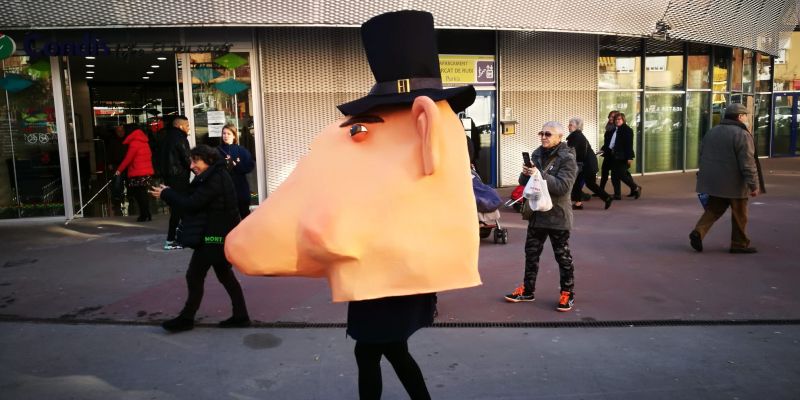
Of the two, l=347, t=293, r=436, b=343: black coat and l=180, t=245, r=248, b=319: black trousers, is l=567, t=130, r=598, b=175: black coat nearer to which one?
l=180, t=245, r=248, b=319: black trousers

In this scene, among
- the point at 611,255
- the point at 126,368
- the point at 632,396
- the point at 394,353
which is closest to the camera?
the point at 394,353

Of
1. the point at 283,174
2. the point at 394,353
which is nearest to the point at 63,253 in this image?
the point at 283,174

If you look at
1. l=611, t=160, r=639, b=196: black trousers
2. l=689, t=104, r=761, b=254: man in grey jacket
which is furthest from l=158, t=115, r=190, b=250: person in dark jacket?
l=611, t=160, r=639, b=196: black trousers

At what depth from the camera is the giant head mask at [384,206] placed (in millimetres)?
2752

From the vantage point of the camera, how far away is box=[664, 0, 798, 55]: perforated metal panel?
1363cm

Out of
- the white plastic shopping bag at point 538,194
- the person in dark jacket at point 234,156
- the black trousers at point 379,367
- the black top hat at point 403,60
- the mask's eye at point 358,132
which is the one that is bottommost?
the black trousers at point 379,367

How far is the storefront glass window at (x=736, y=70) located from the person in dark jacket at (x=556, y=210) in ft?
53.2

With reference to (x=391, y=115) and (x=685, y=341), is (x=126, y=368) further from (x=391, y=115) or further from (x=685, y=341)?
(x=685, y=341)

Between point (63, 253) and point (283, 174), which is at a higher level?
point (283, 174)

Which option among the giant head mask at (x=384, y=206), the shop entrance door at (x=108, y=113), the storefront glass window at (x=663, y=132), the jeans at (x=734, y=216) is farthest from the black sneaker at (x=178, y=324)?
the storefront glass window at (x=663, y=132)

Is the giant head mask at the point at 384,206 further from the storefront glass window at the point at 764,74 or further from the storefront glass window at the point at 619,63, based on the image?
the storefront glass window at the point at 764,74

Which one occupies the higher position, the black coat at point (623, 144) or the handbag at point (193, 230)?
the black coat at point (623, 144)

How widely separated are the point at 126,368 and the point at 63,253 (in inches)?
189

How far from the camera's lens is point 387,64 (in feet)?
10.1
